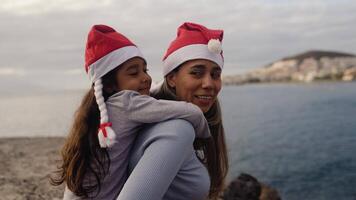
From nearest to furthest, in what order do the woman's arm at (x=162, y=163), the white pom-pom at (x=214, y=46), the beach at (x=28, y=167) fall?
the woman's arm at (x=162, y=163) < the white pom-pom at (x=214, y=46) < the beach at (x=28, y=167)

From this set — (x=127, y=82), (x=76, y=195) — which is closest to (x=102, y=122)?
(x=127, y=82)

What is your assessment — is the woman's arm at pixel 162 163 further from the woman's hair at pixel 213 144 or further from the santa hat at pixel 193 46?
the santa hat at pixel 193 46

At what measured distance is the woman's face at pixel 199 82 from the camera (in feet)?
9.52

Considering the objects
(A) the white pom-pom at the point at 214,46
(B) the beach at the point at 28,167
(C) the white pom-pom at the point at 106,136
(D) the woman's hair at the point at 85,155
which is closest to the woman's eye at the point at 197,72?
(A) the white pom-pom at the point at 214,46

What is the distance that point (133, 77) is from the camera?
2.58m

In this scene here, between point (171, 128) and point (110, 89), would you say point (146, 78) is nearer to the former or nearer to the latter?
point (110, 89)

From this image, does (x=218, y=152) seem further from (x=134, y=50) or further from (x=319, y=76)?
(x=319, y=76)

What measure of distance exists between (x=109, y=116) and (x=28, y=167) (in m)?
5.09

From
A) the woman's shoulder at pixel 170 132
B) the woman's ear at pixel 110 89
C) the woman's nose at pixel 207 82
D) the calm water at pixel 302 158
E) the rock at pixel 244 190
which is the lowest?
the calm water at pixel 302 158

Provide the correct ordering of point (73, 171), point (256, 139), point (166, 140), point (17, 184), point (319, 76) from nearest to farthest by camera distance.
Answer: point (166, 140) < point (73, 171) < point (17, 184) < point (256, 139) < point (319, 76)

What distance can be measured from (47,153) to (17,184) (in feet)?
8.62

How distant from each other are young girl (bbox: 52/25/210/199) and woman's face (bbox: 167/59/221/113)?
357mm

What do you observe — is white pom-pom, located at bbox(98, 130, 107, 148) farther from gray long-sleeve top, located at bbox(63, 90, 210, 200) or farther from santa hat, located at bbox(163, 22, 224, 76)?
santa hat, located at bbox(163, 22, 224, 76)

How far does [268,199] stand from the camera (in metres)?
9.15
